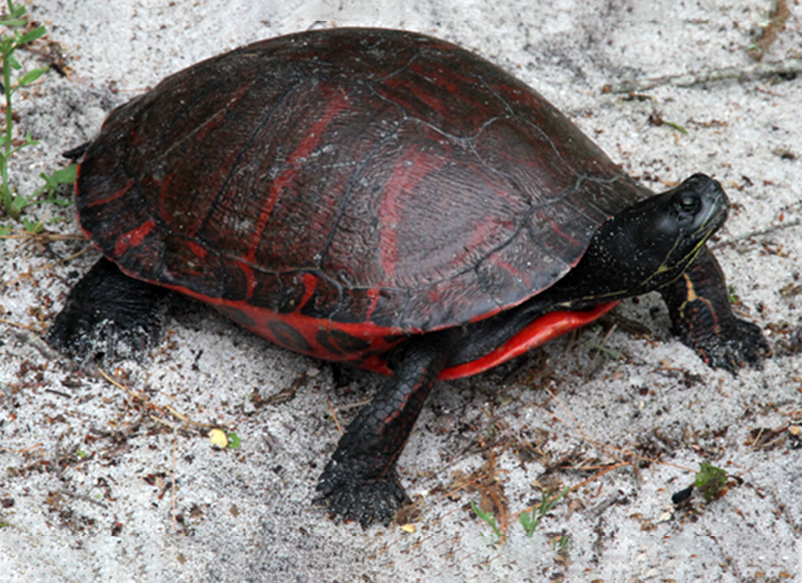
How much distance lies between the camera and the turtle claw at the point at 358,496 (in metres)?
3.55

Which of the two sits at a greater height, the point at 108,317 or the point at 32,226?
the point at 32,226

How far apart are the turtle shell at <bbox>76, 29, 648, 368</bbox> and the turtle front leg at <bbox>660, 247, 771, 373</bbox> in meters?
0.60

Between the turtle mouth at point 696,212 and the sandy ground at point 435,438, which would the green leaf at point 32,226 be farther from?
the turtle mouth at point 696,212

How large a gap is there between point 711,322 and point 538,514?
5.03ft

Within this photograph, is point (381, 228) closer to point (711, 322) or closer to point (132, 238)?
point (132, 238)

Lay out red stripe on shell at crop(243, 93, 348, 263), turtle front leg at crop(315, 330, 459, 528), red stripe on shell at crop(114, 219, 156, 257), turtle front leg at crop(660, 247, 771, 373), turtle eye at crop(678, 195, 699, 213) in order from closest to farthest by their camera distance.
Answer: turtle eye at crop(678, 195, 699, 213) < turtle front leg at crop(315, 330, 459, 528) < red stripe on shell at crop(243, 93, 348, 263) < red stripe on shell at crop(114, 219, 156, 257) < turtle front leg at crop(660, 247, 771, 373)

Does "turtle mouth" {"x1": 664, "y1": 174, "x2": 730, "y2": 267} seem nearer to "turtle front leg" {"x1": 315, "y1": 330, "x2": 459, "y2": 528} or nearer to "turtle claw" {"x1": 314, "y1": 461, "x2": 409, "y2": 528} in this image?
"turtle front leg" {"x1": 315, "y1": 330, "x2": 459, "y2": 528}

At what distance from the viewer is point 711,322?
411 centimetres

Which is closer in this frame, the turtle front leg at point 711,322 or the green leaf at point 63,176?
the turtle front leg at point 711,322

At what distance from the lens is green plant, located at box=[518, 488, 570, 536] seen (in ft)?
10.6

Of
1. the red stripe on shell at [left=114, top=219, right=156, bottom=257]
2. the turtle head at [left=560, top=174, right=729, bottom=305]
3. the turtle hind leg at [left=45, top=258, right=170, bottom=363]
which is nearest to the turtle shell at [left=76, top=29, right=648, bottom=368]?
the red stripe on shell at [left=114, top=219, right=156, bottom=257]

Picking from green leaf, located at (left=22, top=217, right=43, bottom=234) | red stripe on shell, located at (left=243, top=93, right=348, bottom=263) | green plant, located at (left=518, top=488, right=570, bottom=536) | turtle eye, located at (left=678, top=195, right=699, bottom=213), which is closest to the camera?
green plant, located at (left=518, top=488, right=570, bottom=536)

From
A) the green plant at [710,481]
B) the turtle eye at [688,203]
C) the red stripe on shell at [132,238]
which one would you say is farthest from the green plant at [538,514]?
the red stripe on shell at [132,238]

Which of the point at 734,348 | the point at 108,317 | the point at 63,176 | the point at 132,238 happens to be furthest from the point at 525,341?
the point at 63,176
